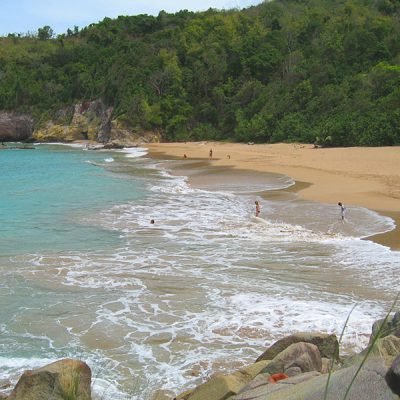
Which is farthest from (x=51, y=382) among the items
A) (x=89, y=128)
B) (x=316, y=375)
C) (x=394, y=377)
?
(x=89, y=128)

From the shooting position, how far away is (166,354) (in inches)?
345

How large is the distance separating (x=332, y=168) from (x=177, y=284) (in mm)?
23809

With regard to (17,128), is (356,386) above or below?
above

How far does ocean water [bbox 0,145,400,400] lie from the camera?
28.9ft

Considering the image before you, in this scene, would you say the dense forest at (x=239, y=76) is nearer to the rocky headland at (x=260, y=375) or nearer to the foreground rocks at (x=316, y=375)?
the rocky headland at (x=260, y=375)

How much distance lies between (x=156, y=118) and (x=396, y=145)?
3962 cm

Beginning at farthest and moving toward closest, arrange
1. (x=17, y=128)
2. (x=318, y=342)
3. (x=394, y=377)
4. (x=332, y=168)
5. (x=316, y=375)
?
(x=17, y=128), (x=332, y=168), (x=318, y=342), (x=316, y=375), (x=394, y=377)

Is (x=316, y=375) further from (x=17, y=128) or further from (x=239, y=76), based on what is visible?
(x=17, y=128)

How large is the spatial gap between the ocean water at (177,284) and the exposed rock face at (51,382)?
147 centimetres

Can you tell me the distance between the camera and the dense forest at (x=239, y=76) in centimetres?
5325

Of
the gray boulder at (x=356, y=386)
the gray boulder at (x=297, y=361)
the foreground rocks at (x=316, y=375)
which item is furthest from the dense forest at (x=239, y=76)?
the gray boulder at (x=356, y=386)

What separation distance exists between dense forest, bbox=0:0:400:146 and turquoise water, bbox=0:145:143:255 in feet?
74.9

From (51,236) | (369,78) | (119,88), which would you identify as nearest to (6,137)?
(119,88)

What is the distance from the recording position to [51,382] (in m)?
6.04
